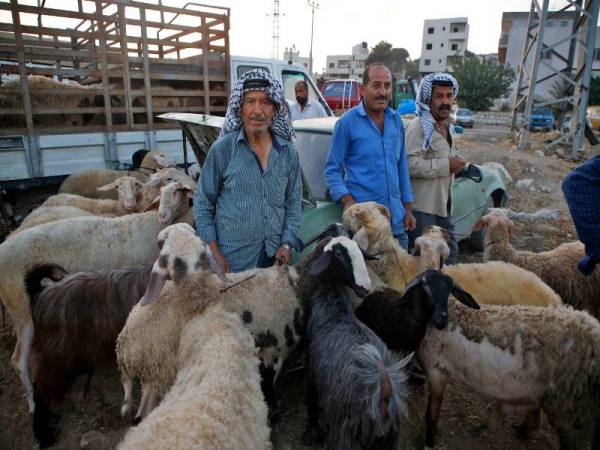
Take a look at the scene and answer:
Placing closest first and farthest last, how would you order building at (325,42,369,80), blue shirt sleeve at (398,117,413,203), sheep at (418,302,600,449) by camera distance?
sheep at (418,302,600,449) → blue shirt sleeve at (398,117,413,203) → building at (325,42,369,80)

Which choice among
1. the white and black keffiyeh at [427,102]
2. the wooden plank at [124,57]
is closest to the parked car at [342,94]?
the wooden plank at [124,57]

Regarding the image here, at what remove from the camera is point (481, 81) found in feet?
135

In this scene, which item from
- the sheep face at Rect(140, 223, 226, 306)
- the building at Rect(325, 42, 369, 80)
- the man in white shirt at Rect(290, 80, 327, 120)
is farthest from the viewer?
the building at Rect(325, 42, 369, 80)

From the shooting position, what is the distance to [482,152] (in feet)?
45.4

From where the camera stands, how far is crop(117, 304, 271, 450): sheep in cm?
160

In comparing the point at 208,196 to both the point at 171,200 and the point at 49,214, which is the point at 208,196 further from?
the point at 49,214

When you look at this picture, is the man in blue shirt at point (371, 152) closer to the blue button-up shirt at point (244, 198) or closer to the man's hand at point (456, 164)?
the man's hand at point (456, 164)

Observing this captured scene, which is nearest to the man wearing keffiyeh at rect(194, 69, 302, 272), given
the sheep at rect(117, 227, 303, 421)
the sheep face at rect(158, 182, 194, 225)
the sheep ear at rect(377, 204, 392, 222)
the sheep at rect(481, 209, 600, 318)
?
the sheep at rect(117, 227, 303, 421)

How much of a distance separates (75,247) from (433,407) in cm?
328

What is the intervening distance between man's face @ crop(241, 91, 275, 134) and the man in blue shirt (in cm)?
105

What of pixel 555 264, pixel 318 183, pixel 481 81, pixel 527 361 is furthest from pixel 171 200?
pixel 481 81

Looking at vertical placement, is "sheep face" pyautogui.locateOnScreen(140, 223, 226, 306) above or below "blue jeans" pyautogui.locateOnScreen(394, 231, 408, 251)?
above

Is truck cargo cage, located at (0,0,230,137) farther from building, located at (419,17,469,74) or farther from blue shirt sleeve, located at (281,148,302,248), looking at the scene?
building, located at (419,17,469,74)

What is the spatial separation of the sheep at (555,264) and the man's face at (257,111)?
9.58ft
